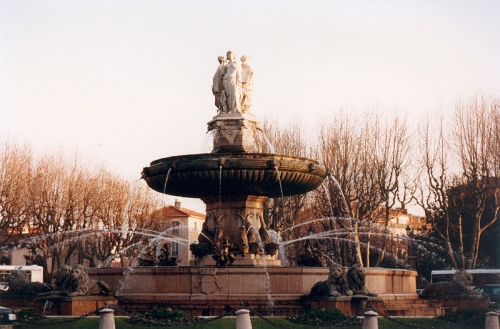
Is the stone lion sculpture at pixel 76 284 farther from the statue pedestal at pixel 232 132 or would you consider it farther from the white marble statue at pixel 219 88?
the white marble statue at pixel 219 88

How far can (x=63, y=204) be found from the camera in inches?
1847

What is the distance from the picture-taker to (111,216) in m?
50.7

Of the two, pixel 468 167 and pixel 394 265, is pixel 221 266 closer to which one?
pixel 468 167

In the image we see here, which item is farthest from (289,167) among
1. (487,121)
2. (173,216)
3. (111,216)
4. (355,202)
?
(173,216)

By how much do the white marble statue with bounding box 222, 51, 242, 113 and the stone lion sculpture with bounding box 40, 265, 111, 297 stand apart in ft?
22.5

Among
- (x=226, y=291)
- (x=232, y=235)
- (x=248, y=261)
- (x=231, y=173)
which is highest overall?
(x=231, y=173)

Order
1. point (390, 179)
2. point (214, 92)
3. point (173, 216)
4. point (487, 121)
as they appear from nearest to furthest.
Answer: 1. point (214, 92)
2. point (487, 121)
3. point (390, 179)
4. point (173, 216)

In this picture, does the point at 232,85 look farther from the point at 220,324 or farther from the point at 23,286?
the point at 220,324

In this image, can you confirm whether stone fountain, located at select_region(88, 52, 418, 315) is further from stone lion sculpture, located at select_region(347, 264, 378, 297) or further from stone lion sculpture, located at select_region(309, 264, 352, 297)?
stone lion sculpture, located at select_region(347, 264, 378, 297)

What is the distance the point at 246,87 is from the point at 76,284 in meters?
8.07

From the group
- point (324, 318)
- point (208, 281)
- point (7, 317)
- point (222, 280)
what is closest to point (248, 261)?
point (222, 280)

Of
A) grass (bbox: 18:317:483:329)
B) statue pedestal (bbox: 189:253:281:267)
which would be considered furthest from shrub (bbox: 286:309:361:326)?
statue pedestal (bbox: 189:253:281:267)

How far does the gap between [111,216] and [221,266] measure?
102 ft

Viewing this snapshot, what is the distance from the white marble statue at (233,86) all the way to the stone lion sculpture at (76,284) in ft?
22.5
